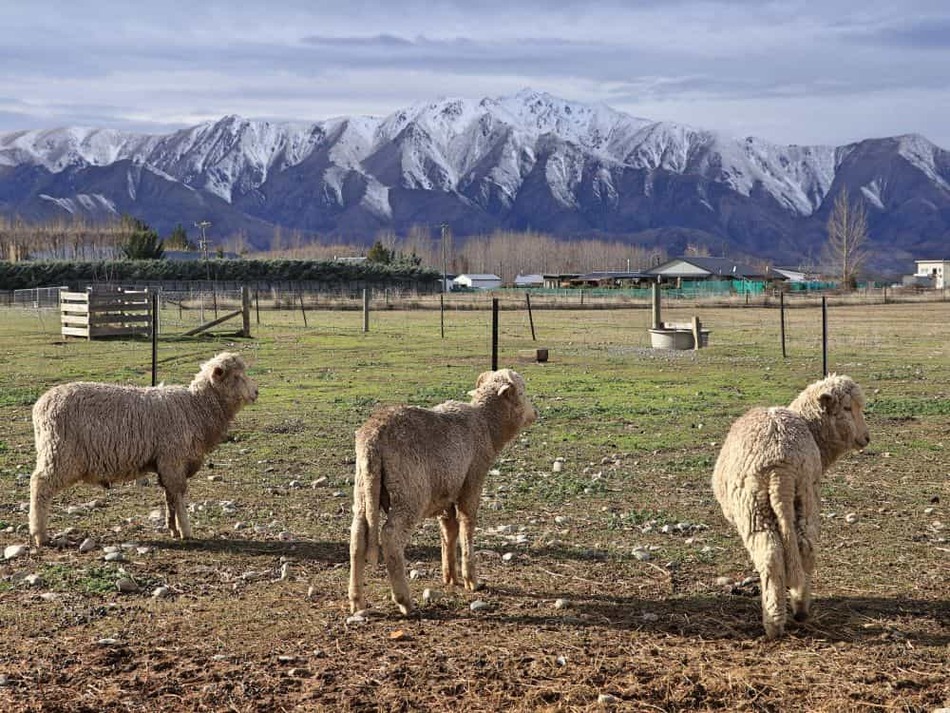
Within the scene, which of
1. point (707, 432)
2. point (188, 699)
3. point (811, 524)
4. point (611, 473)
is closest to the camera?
point (188, 699)

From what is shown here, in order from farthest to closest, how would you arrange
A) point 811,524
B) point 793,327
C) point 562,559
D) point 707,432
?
point 793,327
point 707,432
point 562,559
point 811,524

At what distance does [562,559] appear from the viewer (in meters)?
9.50

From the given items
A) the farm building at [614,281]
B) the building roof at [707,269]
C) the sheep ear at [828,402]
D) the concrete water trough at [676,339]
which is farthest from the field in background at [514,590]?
the building roof at [707,269]

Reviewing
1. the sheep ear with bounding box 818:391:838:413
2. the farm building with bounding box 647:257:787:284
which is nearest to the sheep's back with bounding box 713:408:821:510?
the sheep ear with bounding box 818:391:838:413

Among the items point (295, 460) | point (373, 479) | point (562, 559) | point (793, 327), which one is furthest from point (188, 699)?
point (793, 327)

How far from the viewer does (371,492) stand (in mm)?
7863

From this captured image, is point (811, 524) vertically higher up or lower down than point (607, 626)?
higher up

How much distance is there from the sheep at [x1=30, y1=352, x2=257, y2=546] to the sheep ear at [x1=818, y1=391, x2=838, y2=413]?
635cm

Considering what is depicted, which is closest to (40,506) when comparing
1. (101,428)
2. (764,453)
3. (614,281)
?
(101,428)

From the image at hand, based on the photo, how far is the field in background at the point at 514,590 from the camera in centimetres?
648

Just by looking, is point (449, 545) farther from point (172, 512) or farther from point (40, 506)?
point (40, 506)

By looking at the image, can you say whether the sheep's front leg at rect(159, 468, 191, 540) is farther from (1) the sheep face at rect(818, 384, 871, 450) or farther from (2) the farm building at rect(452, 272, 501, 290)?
(2) the farm building at rect(452, 272, 501, 290)

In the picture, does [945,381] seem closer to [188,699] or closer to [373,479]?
[373,479]

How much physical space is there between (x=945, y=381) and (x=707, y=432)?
421 inches
